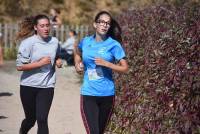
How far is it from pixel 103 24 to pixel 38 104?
58.1 inches

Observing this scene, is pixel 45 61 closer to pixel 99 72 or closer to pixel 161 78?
pixel 99 72

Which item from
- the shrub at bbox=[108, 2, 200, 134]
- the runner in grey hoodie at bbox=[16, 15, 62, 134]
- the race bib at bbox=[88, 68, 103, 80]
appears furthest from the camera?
the runner in grey hoodie at bbox=[16, 15, 62, 134]

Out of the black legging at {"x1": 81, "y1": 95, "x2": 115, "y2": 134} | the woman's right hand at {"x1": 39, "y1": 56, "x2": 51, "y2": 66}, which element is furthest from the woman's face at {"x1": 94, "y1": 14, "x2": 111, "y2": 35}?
the woman's right hand at {"x1": 39, "y1": 56, "x2": 51, "y2": 66}

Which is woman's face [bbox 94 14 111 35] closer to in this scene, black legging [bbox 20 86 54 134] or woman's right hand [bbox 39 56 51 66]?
woman's right hand [bbox 39 56 51 66]

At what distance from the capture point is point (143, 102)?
8.54 m

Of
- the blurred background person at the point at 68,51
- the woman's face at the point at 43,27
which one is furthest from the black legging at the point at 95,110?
the blurred background person at the point at 68,51

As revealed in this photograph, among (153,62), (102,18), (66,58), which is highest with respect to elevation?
(102,18)

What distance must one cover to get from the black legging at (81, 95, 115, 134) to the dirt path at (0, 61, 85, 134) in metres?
2.72

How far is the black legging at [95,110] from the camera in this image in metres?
7.23

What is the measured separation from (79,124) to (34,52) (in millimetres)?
2816

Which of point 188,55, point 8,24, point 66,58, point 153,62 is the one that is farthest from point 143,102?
point 8,24

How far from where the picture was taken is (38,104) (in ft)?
26.6

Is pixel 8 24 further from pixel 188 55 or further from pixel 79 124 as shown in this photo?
pixel 188 55

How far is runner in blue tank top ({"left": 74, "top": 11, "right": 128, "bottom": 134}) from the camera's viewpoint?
7.22 meters
